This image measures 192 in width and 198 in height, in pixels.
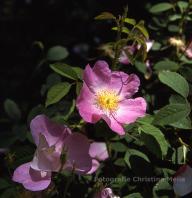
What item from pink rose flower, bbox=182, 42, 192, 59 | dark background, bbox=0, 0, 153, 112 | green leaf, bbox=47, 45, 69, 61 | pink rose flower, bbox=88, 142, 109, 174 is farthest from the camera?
dark background, bbox=0, 0, 153, 112

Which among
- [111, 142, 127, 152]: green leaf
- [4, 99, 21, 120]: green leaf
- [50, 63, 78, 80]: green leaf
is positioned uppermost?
[50, 63, 78, 80]: green leaf

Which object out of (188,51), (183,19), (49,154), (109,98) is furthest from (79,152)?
(183,19)

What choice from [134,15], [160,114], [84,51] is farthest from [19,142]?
[84,51]

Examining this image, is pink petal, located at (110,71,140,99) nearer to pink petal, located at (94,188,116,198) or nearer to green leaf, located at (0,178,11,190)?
pink petal, located at (94,188,116,198)

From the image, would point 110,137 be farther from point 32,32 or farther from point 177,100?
point 32,32

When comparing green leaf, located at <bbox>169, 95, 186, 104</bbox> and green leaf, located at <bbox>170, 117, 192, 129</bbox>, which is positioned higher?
green leaf, located at <bbox>169, 95, 186, 104</bbox>

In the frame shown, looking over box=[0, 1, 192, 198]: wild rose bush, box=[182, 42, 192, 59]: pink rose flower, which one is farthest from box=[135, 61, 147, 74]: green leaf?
box=[182, 42, 192, 59]: pink rose flower

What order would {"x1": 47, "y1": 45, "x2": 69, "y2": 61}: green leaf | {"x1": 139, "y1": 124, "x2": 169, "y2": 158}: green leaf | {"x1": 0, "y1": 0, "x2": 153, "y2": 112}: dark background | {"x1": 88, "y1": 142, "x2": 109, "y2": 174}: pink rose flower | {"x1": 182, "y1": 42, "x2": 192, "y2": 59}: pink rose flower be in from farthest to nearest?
{"x1": 0, "y1": 0, "x2": 153, "y2": 112}: dark background → {"x1": 47, "y1": 45, "x2": 69, "y2": 61}: green leaf → {"x1": 182, "y1": 42, "x2": 192, "y2": 59}: pink rose flower → {"x1": 88, "y1": 142, "x2": 109, "y2": 174}: pink rose flower → {"x1": 139, "y1": 124, "x2": 169, "y2": 158}: green leaf

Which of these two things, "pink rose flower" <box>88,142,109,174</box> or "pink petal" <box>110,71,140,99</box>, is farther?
"pink rose flower" <box>88,142,109,174</box>
